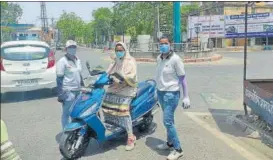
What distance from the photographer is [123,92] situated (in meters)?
4.68

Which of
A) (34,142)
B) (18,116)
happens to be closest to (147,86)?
(34,142)

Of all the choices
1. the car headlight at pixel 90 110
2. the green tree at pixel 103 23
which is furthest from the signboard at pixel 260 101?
the green tree at pixel 103 23

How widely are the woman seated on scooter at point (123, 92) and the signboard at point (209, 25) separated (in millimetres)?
35598

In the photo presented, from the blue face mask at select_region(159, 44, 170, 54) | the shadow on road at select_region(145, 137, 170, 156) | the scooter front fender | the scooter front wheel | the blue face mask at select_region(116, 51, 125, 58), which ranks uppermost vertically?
the blue face mask at select_region(159, 44, 170, 54)

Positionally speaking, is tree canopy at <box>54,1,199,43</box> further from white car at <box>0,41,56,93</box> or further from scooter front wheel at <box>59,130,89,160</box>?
scooter front wheel at <box>59,130,89,160</box>

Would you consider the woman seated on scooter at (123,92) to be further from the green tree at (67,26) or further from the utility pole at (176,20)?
the utility pole at (176,20)

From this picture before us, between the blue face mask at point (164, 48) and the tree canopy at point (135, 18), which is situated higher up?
the tree canopy at point (135, 18)

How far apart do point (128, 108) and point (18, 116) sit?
3.07 m

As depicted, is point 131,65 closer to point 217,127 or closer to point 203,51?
point 217,127

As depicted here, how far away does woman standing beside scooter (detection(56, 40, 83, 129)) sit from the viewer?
186 inches

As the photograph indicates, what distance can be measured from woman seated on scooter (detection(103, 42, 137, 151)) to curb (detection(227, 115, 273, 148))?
6.43 feet

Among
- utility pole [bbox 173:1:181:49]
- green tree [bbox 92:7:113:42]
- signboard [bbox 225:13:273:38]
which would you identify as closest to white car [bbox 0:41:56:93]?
utility pole [bbox 173:1:181:49]

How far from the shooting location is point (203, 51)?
22.1 m

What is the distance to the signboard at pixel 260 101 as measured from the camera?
190 inches
